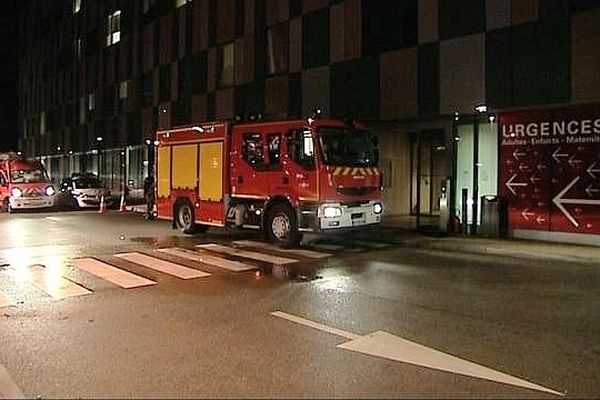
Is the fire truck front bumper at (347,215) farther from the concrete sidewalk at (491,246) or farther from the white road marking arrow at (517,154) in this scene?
the white road marking arrow at (517,154)

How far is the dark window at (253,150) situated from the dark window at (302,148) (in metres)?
1.16

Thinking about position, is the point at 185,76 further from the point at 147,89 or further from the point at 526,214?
the point at 526,214

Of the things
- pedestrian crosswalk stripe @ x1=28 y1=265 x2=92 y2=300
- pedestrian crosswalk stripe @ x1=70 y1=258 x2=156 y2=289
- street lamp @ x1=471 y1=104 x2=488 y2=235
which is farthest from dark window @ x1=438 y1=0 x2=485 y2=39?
pedestrian crosswalk stripe @ x1=28 y1=265 x2=92 y2=300

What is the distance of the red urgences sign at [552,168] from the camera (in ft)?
49.3

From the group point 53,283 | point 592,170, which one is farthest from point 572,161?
point 53,283

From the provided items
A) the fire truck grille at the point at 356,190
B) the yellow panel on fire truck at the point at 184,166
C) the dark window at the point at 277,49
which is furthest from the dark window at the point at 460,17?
the yellow panel on fire truck at the point at 184,166

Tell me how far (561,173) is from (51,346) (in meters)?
12.9

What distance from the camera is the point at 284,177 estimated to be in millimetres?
14891

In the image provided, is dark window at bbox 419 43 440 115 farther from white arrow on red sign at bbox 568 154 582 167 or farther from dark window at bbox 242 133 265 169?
dark window at bbox 242 133 265 169

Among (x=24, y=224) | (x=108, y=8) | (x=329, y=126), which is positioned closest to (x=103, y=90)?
(x=108, y=8)

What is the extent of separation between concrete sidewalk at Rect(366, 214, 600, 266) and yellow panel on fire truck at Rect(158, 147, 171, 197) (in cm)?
631

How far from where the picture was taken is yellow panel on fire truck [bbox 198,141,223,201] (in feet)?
55.2

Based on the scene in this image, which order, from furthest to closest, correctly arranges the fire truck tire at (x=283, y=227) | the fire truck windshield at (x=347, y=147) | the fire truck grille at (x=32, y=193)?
the fire truck grille at (x=32, y=193)
the fire truck tire at (x=283, y=227)
the fire truck windshield at (x=347, y=147)

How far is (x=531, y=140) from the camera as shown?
16156mm
